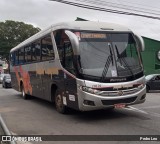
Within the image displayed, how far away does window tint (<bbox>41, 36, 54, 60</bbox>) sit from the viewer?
12.1m

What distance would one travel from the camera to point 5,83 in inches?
1223

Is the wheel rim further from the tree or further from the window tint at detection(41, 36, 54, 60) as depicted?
the tree

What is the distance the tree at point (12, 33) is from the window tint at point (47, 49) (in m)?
55.2

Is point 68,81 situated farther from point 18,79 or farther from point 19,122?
point 18,79

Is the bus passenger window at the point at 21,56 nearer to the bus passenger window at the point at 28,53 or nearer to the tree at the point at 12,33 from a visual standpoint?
the bus passenger window at the point at 28,53

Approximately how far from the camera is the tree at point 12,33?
66.9m

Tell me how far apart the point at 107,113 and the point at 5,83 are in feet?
69.3

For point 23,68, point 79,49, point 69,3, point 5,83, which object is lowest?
point 5,83

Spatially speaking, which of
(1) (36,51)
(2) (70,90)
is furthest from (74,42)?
(1) (36,51)

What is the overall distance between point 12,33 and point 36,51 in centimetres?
5565

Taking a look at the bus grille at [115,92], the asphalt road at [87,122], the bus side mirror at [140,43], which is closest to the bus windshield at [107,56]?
the bus side mirror at [140,43]

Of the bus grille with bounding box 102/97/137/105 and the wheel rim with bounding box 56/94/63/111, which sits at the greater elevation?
the bus grille with bounding box 102/97/137/105

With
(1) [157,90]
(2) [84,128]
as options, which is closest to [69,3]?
(2) [84,128]

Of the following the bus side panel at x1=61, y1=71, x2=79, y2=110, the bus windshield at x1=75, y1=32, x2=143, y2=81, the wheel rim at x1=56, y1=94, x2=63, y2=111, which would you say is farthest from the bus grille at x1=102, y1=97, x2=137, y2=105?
the wheel rim at x1=56, y1=94, x2=63, y2=111
